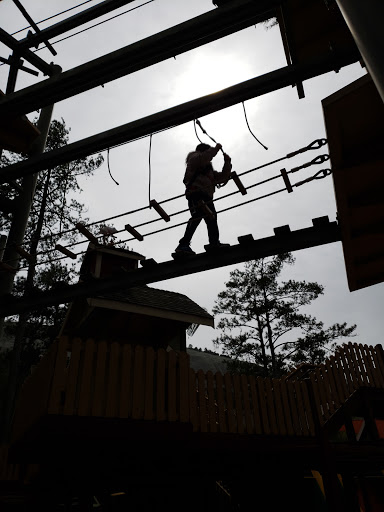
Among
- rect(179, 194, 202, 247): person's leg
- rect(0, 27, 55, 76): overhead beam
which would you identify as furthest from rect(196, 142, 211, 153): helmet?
rect(0, 27, 55, 76): overhead beam

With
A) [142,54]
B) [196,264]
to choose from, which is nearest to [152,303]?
[196,264]

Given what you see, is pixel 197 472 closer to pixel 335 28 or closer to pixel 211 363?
pixel 335 28

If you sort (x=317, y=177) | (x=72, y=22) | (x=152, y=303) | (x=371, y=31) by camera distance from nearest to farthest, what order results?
(x=371, y=31), (x=317, y=177), (x=72, y=22), (x=152, y=303)

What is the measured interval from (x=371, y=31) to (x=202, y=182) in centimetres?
616

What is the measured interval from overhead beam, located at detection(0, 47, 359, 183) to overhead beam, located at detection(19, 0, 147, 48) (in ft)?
15.9

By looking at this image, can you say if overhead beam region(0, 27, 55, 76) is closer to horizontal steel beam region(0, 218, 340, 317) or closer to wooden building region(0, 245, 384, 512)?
wooden building region(0, 245, 384, 512)

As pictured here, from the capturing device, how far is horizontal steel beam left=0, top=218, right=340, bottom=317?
19.5 ft

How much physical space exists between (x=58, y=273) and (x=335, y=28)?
58.7 feet

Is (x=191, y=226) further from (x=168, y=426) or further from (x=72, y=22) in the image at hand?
(x=72, y=22)

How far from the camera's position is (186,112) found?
18.6 feet

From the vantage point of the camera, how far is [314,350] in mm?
26922

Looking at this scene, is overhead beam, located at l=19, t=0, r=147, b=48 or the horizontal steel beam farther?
overhead beam, located at l=19, t=0, r=147, b=48

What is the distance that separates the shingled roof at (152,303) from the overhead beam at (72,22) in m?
6.38

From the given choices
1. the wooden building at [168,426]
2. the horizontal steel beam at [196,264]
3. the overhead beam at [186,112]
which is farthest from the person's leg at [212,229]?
the wooden building at [168,426]
